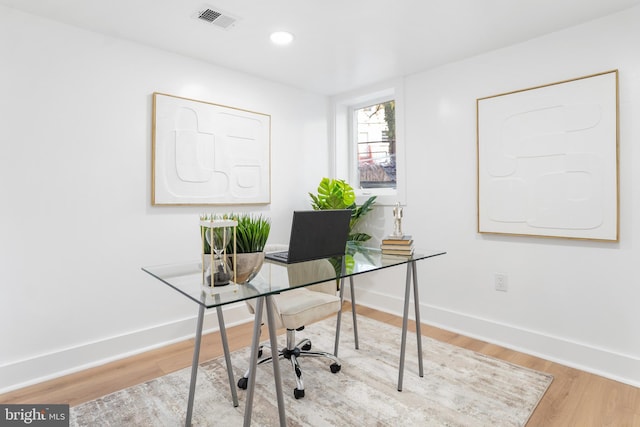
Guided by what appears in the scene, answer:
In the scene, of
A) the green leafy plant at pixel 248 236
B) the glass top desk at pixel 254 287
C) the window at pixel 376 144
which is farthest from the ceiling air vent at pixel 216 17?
the window at pixel 376 144

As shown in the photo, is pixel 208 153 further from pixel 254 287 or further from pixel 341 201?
pixel 254 287

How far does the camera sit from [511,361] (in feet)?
7.99

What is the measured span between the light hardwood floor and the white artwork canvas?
1150 mm

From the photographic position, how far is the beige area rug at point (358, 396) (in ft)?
5.90

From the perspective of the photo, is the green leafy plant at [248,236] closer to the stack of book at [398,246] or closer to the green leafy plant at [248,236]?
the green leafy plant at [248,236]

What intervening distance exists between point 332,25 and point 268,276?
173 centimetres

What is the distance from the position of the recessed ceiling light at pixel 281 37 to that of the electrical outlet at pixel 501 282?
239cm

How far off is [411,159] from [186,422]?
267cm

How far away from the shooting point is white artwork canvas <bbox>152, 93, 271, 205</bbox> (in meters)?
2.68

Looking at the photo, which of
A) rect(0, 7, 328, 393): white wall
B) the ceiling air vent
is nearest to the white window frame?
rect(0, 7, 328, 393): white wall

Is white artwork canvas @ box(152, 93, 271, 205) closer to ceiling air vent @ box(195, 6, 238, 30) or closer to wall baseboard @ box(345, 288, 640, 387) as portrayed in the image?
ceiling air vent @ box(195, 6, 238, 30)

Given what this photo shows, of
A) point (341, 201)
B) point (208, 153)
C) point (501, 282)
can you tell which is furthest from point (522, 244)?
point (208, 153)

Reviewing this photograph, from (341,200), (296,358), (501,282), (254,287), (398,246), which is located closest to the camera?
(254,287)

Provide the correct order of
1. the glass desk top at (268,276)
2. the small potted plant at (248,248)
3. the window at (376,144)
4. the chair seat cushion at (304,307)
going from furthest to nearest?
the window at (376,144), the chair seat cushion at (304,307), the small potted plant at (248,248), the glass desk top at (268,276)
